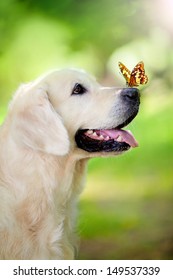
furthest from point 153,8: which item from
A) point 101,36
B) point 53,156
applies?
point 53,156

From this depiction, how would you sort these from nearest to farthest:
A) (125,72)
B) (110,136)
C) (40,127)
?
1. (40,127)
2. (110,136)
3. (125,72)

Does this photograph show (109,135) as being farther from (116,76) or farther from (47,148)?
(116,76)

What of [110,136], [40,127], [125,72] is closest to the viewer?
[40,127]

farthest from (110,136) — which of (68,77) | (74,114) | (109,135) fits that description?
(68,77)

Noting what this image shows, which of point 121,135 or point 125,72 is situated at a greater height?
point 125,72

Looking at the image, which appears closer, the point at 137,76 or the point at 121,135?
the point at 121,135

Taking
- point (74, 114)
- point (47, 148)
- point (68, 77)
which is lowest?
point (47, 148)

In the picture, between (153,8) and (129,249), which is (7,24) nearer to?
(153,8)
